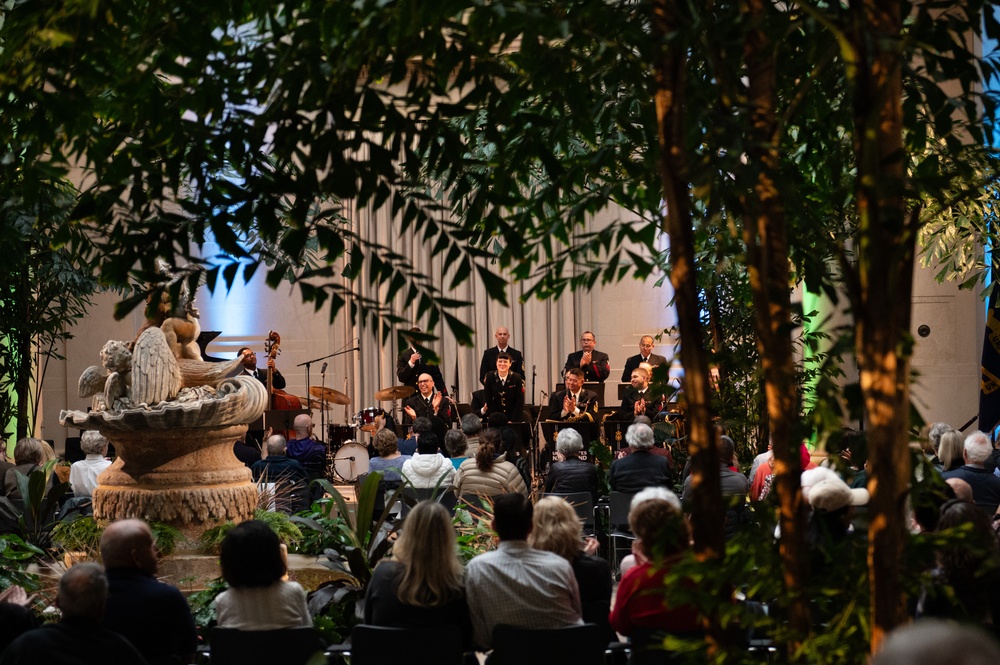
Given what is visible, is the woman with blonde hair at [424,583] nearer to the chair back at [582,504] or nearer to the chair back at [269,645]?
the chair back at [269,645]

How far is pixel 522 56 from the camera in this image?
280 centimetres

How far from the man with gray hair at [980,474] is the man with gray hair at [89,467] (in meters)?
5.39

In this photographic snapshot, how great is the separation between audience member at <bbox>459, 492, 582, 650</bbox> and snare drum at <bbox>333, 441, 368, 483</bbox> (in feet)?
26.2

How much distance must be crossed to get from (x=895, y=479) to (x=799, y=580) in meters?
0.32

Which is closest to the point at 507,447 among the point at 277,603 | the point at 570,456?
the point at 570,456

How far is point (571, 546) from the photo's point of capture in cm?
434

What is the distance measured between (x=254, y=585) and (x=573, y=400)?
27.1ft

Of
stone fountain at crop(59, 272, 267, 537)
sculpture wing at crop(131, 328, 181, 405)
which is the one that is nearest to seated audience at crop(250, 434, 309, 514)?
stone fountain at crop(59, 272, 267, 537)

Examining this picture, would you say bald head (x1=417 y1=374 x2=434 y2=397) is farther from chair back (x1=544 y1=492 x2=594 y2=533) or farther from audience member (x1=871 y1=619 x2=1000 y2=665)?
audience member (x1=871 y1=619 x2=1000 y2=665)

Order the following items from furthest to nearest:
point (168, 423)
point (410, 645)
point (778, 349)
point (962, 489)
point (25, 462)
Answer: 1. point (25, 462)
2. point (168, 423)
3. point (962, 489)
4. point (410, 645)
5. point (778, 349)

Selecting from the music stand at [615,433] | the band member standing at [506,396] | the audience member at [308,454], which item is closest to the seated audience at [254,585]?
the audience member at [308,454]

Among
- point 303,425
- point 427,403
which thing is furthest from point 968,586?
point 427,403

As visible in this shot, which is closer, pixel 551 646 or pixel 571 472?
pixel 551 646

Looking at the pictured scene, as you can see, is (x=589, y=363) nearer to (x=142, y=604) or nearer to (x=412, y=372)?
(x=412, y=372)
